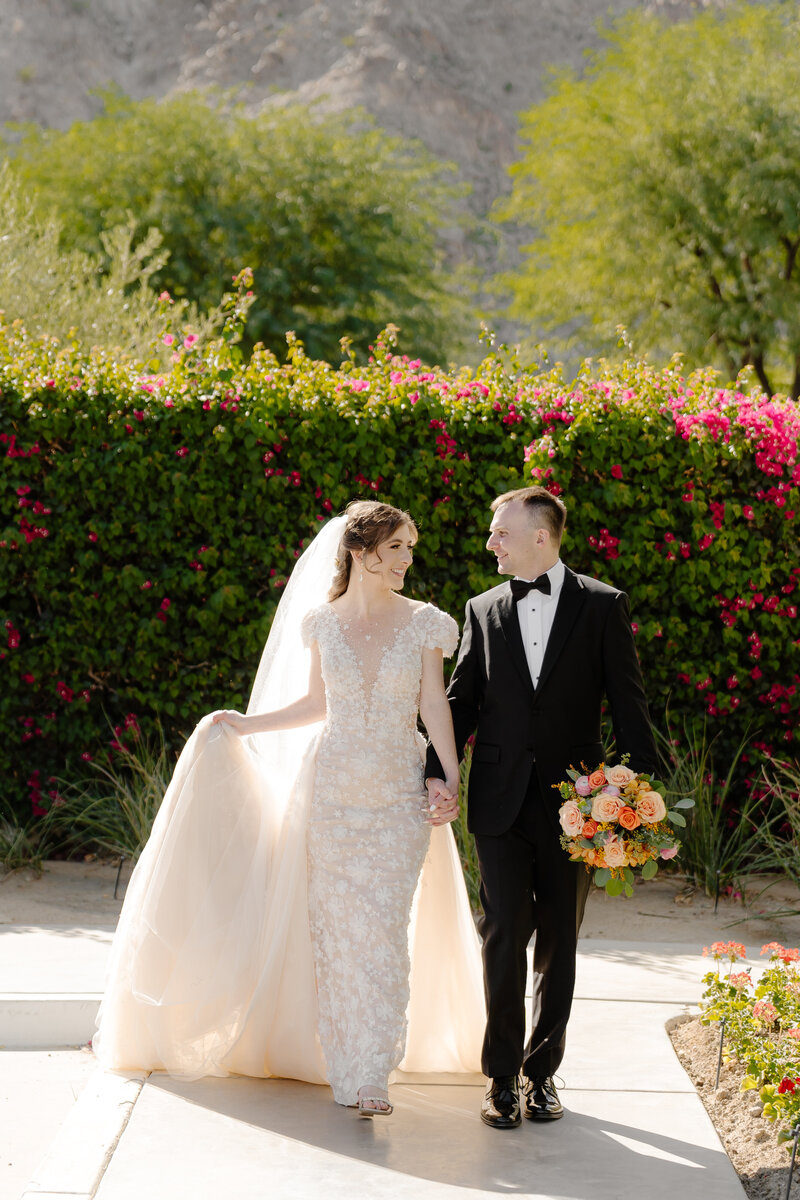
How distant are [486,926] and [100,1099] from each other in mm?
1402

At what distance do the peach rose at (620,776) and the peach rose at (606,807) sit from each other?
0.07 metres

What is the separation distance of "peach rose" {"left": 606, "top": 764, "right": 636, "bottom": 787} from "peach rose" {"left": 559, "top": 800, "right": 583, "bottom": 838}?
5.4 inches

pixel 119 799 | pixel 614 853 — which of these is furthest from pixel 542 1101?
pixel 119 799

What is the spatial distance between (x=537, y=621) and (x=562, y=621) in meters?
0.09

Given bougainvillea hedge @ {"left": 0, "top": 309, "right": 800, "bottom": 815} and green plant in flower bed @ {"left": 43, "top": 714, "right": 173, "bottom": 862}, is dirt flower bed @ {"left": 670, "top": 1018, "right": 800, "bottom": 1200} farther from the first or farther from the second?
green plant in flower bed @ {"left": 43, "top": 714, "right": 173, "bottom": 862}

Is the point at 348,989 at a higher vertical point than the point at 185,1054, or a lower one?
higher

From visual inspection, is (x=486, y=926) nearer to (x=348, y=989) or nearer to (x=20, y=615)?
(x=348, y=989)

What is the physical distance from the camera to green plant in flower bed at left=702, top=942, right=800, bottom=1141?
3.43 meters

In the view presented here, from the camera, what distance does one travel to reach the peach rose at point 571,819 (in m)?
3.76

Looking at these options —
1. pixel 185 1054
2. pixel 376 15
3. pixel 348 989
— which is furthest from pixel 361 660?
pixel 376 15

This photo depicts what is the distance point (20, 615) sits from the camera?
781 centimetres

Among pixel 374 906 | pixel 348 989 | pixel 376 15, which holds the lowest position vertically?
pixel 348 989

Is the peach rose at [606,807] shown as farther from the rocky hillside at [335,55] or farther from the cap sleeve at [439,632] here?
the rocky hillside at [335,55]

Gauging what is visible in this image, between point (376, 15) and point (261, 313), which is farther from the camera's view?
point (376, 15)
